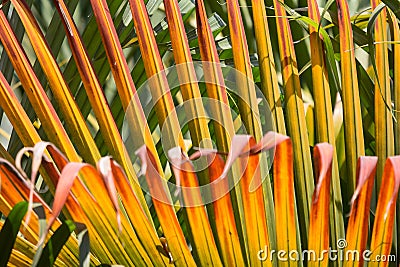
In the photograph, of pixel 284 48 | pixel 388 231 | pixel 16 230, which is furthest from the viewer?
pixel 284 48

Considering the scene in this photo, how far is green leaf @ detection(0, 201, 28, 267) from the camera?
0.56 metres

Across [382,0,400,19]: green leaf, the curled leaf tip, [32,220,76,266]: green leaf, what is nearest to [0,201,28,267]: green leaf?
[32,220,76,266]: green leaf

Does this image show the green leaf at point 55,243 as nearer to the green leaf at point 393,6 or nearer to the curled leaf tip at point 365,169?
the curled leaf tip at point 365,169

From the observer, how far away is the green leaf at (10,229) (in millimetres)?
560

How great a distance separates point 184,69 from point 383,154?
265 millimetres

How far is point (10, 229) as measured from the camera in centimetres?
57

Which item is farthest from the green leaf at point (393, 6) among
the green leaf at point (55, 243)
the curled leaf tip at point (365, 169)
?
the green leaf at point (55, 243)

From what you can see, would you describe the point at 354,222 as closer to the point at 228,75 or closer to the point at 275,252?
the point at 275,252

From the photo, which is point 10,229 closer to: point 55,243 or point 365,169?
point 55,243

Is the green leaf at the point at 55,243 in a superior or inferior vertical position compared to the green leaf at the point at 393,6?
inferior

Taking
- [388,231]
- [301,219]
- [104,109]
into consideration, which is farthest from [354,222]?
[104,109]

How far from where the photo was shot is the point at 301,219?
0.84 meters

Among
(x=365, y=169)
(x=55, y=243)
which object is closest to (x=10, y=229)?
(x=55, y=243)

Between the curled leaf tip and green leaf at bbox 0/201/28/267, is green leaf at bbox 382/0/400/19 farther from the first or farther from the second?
green leaf at bbox 0/201/28/267
